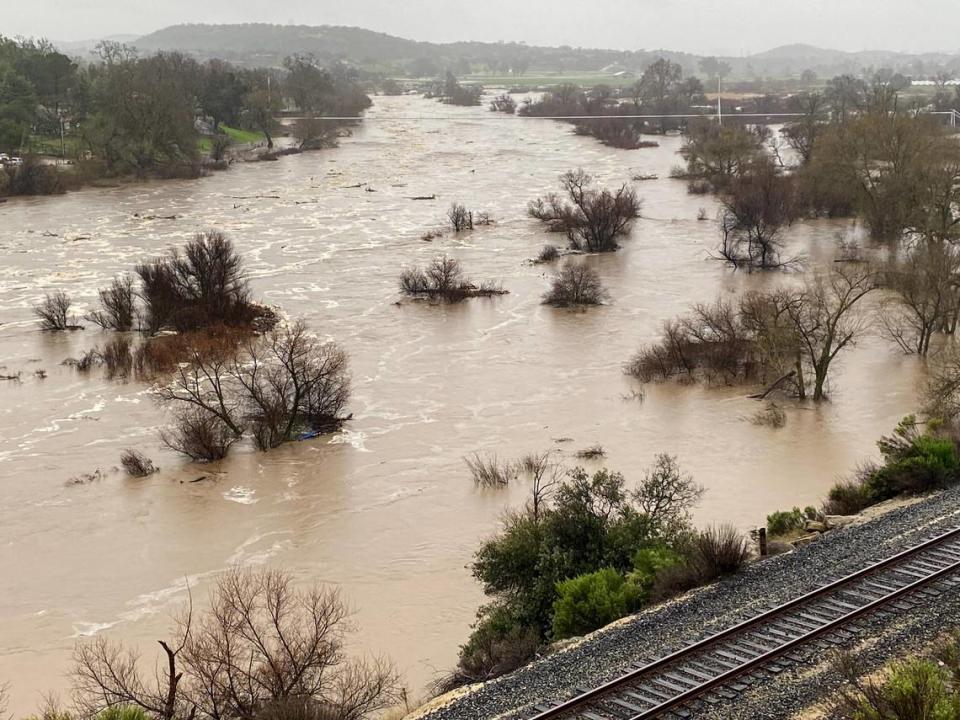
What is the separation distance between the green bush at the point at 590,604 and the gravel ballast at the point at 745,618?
48 centimetres

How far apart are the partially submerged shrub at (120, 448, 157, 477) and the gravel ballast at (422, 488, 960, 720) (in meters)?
11.5

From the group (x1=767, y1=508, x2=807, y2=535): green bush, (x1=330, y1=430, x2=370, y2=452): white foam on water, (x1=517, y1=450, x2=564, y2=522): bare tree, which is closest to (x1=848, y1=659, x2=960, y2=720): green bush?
(x1=767, y1=508, x2=807, y2=535): green bush

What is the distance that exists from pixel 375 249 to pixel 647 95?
71029 mm

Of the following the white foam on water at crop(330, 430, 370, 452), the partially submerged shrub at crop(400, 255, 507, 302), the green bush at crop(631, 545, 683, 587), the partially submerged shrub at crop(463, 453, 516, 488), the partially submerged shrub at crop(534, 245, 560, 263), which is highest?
the partially submerged shrub at crop(534, 245, 560, 263)

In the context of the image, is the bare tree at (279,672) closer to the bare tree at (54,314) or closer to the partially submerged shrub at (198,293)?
the partially submerged shrub at (198,293)

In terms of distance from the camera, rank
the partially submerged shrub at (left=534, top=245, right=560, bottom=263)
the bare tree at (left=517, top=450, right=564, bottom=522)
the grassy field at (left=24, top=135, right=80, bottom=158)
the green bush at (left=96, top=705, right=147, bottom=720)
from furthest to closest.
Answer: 1. the grassy field at (left=24, top=135, right=80, bottom=158)
2. the partially submerged shrub at (left=534, top=245, right=560, bottom=263)
3. the bare tree at (left=517, top=450, right=564, bottom=522)
4. the green bush at (left=96, top=705, right=147, bottom=720)

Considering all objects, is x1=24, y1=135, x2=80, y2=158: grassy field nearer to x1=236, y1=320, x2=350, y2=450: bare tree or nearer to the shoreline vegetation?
the shoreline vegetation

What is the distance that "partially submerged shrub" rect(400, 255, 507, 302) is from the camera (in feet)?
107

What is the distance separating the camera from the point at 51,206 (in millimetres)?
51781

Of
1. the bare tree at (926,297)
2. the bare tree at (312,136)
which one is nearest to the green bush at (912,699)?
the bare tree at (926,297)

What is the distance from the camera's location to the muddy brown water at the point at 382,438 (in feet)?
49.4

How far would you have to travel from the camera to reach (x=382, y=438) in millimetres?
21359

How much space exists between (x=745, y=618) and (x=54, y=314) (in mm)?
24553

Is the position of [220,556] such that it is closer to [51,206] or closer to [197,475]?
[197,475]
